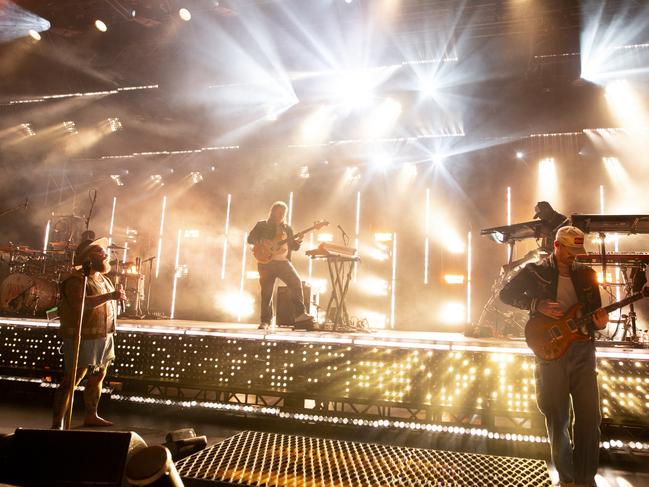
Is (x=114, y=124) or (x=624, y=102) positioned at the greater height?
(x=114, y=124)

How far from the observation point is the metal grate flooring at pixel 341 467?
167cm

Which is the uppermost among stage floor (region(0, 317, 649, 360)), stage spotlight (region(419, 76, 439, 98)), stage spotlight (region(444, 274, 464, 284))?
stage spotlight (region(419, 76, 439, 98))

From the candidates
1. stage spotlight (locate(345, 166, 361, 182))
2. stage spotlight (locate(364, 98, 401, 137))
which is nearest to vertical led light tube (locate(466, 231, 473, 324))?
stage spotlight (locate(345, 166, 361, 182))

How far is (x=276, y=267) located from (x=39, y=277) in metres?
6.64

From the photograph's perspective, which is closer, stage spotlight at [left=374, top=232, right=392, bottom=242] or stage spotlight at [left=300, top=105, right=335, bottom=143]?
stage spotlight at [left=300, top=105, right=335, bottom=143]

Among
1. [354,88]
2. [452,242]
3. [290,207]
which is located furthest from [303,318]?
[290,207]

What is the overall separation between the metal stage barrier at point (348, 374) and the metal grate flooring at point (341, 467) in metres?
2.34

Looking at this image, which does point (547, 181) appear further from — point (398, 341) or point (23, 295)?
point (23, 295)

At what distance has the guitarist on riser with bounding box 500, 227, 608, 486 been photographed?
2912 millimetres

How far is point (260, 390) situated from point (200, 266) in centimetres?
942

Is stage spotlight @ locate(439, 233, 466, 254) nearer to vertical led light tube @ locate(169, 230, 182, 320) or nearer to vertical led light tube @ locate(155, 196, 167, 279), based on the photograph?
vertical led light tube @ locate(169, 230, 182, 320)

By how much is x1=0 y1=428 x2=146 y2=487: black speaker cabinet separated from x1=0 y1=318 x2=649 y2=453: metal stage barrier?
319 cm

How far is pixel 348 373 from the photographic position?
4555 mm

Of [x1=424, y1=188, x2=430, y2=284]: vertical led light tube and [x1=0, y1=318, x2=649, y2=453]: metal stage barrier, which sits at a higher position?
[x1=424, y1=188, x2=430, y2=284]: vertical led light tube
